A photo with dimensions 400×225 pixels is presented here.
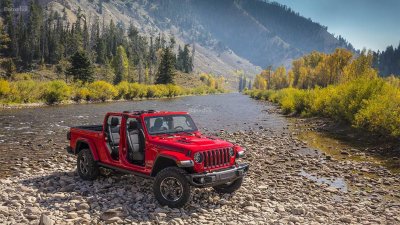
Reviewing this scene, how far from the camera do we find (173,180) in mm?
9766

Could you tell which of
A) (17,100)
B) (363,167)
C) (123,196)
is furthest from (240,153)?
(17,100)

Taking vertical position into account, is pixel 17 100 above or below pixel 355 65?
below

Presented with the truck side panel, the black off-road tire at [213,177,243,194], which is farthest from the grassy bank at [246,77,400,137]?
the truck side panel

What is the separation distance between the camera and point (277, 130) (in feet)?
104

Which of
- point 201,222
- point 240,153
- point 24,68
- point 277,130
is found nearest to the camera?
point 201,222

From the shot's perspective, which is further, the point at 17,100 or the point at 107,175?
the point at 17,100

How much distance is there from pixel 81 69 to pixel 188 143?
278ft

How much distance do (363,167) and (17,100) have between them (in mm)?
54169

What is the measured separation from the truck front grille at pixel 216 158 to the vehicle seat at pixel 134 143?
2.37m

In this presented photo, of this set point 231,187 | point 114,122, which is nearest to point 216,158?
point 231,187

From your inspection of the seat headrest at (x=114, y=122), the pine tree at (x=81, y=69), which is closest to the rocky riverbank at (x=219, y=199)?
the seat headrest at (x=114, y=122)

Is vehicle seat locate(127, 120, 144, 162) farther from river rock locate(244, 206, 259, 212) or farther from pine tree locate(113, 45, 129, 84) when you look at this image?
pine tree locate(113, 45, 129, 84)

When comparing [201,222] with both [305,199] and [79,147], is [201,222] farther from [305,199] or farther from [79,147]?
[79,147]

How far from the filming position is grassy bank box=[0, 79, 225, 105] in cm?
5580
